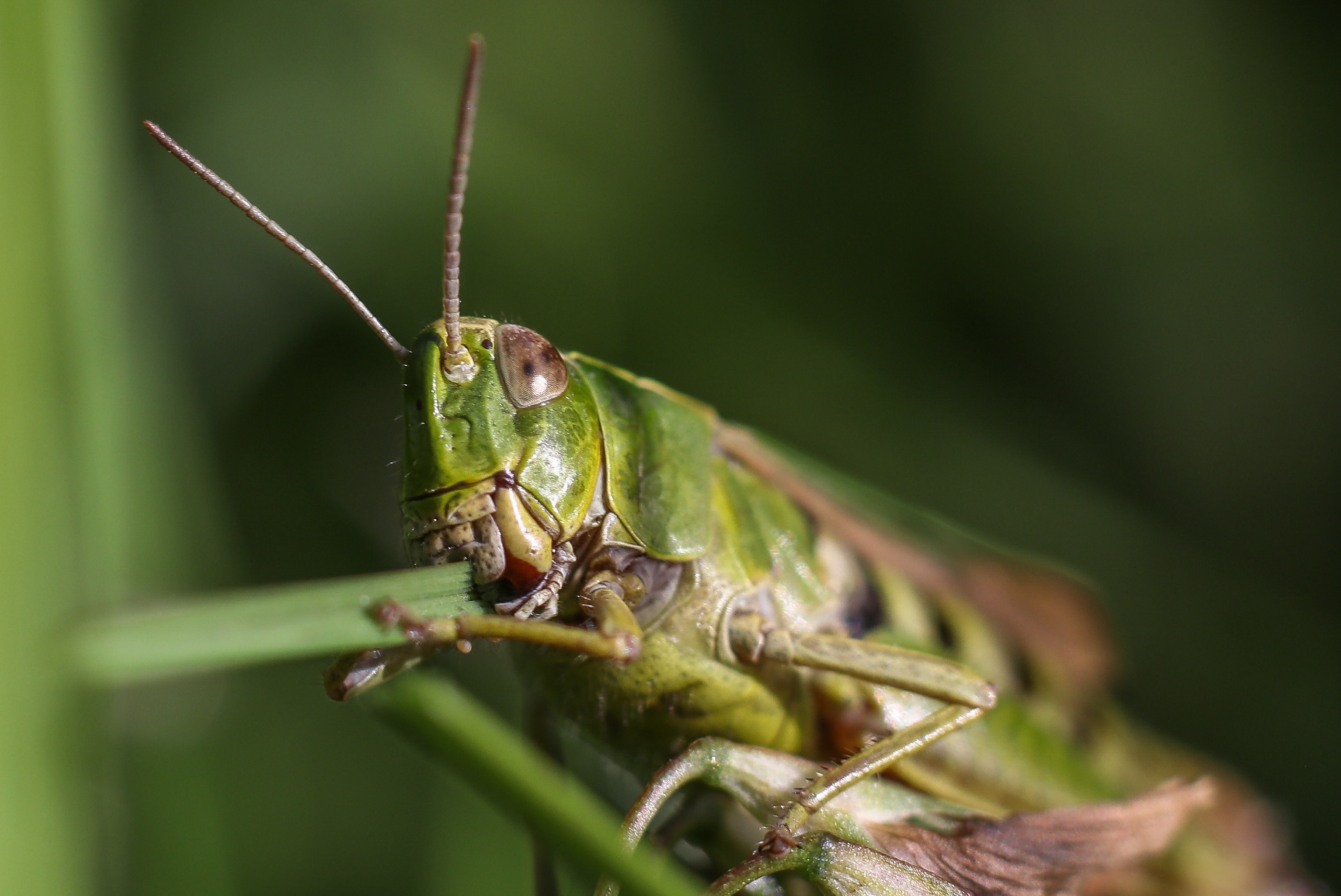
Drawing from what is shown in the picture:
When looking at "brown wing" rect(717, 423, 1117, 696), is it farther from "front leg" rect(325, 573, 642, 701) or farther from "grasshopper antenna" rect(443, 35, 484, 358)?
"grasshopper antenna" rect(443, 35, 484, 358)

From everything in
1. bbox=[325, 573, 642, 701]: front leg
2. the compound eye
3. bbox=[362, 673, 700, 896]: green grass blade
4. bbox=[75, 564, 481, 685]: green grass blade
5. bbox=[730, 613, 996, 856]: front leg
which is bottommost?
bbox=[730, 613, 996, 856]: front leg

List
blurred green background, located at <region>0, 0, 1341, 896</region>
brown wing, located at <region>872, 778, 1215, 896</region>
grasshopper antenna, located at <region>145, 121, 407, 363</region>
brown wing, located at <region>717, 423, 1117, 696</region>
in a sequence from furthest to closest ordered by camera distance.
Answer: blurred green background, located at <region>0, 0, 1341, 896</region>, brown wing, located at <region>717, 423, 1117, 696</region>, brown wing, located at <region>872, 778, 1215, 896</region>, grasshopper antenna, located at <region>145, 121, 407, 363</region>

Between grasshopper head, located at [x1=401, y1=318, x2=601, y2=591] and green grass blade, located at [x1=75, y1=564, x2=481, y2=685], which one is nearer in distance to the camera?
green grass blade, located at [x1=75, y1=564, x2=481, y2=685]

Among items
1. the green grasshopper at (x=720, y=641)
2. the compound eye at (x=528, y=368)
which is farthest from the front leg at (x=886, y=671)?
the compound eye at (x=528, y=368)

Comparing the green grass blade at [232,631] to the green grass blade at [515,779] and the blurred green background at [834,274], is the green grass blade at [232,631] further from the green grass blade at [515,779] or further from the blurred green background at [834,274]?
the blurred green background at [834,274]

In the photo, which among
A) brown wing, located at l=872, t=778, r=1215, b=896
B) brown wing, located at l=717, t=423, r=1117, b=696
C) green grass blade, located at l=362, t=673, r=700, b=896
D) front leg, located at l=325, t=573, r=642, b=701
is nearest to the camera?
green grass blade, located at l=362, t=673, r=700, b=896

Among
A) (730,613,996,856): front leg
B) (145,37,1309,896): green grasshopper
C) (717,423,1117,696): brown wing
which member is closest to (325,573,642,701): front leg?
(145,37,1309,896): green grasshopper

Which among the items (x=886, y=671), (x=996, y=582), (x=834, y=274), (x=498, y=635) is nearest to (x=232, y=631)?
(x=498, y=635)
